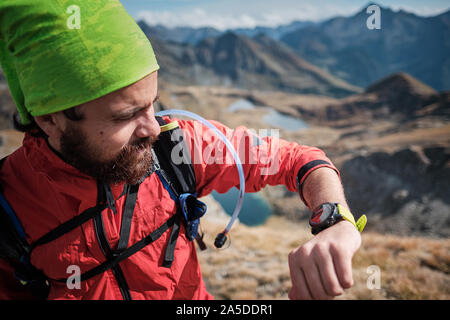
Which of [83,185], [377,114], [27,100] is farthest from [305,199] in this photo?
[377,114]

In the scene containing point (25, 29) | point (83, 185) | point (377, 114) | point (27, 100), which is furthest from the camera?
point (377, 114)

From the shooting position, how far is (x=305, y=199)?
1867mm

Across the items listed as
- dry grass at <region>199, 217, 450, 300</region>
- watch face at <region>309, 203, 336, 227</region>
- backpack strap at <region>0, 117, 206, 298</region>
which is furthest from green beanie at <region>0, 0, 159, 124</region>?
dry grass at <region>199, 217, 450, 300</region>

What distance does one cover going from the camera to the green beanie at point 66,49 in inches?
58.8

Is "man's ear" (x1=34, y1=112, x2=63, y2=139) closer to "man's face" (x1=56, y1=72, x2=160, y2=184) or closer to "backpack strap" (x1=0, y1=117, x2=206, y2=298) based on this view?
"man's face" (x1=56, y1=72, x2=160, y2=184)

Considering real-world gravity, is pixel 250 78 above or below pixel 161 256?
below

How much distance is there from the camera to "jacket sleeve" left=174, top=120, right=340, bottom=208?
2080 mm

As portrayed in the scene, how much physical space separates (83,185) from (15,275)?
30.9 inches

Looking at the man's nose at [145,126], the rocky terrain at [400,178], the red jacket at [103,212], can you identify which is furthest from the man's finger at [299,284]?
the rocky terrain at [400,178]

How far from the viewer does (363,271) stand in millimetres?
6383

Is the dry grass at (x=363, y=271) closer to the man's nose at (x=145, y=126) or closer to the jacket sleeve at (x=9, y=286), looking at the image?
the jacket sleeve at (x=9, y=286)
